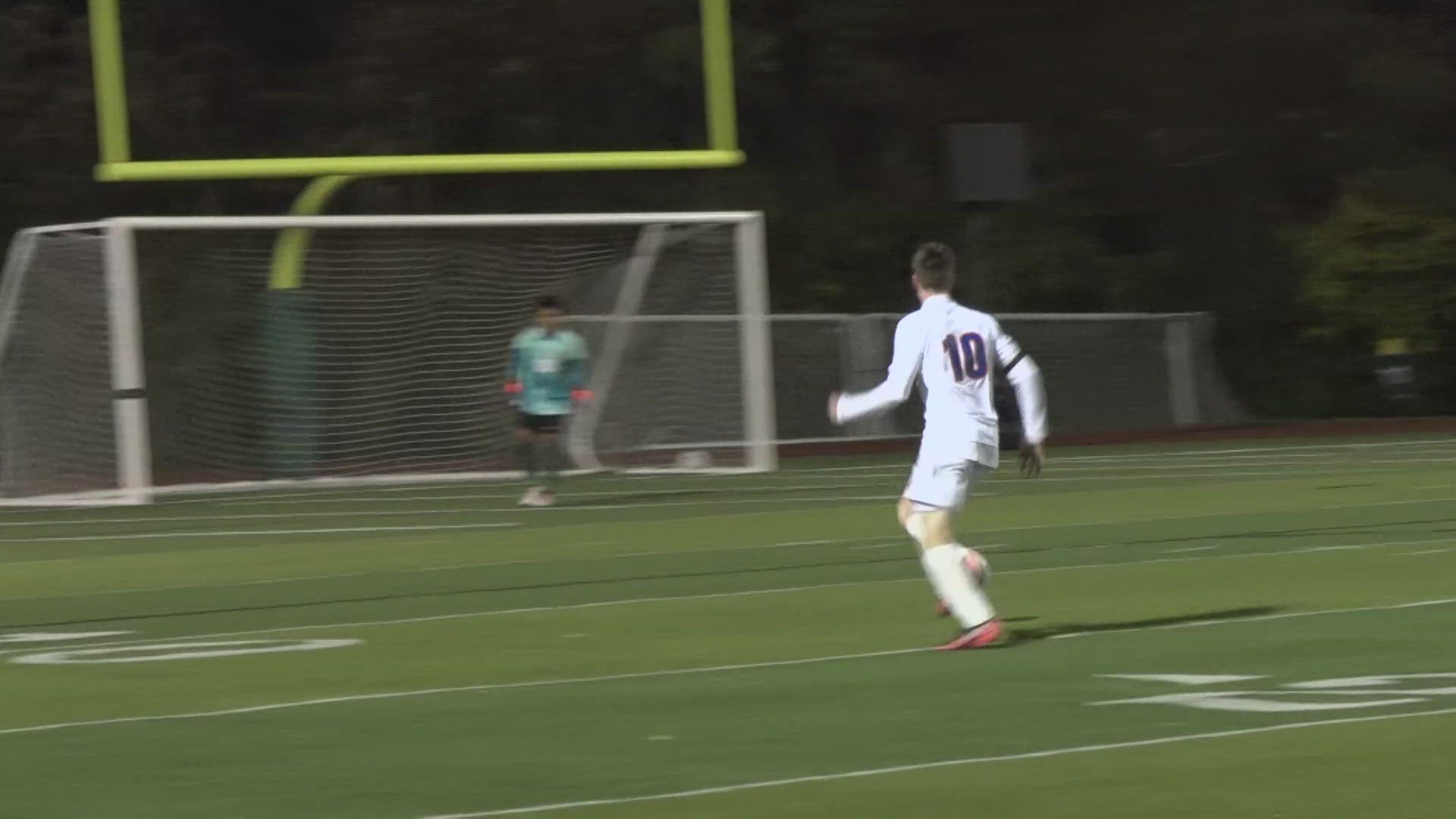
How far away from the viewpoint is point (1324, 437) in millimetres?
33875

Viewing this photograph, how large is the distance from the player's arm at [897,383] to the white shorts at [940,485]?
0.33 meters

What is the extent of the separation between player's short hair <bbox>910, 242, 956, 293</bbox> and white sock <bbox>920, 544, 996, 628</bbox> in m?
1.05

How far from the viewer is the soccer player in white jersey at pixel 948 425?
1162cm

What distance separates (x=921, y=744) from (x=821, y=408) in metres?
26.3

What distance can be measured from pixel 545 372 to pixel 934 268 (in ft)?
40.3

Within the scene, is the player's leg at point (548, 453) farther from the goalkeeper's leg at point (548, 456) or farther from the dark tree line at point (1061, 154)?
the dark tree line at point (1061, 154)

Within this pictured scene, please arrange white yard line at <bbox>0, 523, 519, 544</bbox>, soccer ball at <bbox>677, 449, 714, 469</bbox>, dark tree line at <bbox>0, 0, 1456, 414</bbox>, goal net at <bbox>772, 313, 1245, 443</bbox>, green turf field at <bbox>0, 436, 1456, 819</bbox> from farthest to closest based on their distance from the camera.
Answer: dark tree line at <bbox>0, 0, 1456, 414</bbox> < goal net at <bbox>772, 313, 1245, 443</bbox> < soccer ball at <bbox>677, 449, 714, 469</bbox> < white yard line at <bbox>0, 523, 519, 544</bbox> < green turf field at <bbox>0, 436, 1456, 819</bbox>

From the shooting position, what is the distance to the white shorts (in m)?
11.7

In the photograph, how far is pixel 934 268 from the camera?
1176 centimetres

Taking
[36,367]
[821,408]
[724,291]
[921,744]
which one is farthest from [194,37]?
[921,744]

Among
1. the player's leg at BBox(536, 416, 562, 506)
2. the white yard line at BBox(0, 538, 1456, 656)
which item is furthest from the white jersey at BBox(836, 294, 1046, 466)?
the player's leg at BBox(536, 416, 562, 506)

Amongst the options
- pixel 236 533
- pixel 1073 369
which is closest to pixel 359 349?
pixel 236 533

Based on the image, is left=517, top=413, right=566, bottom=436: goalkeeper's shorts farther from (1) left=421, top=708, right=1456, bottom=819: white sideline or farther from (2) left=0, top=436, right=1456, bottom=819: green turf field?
(1) left=421, top=708, right=1456, bottom=819: white sideline

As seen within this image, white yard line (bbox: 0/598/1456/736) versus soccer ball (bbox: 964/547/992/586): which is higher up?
soccer ball (bbox: 964/547/992/586)
